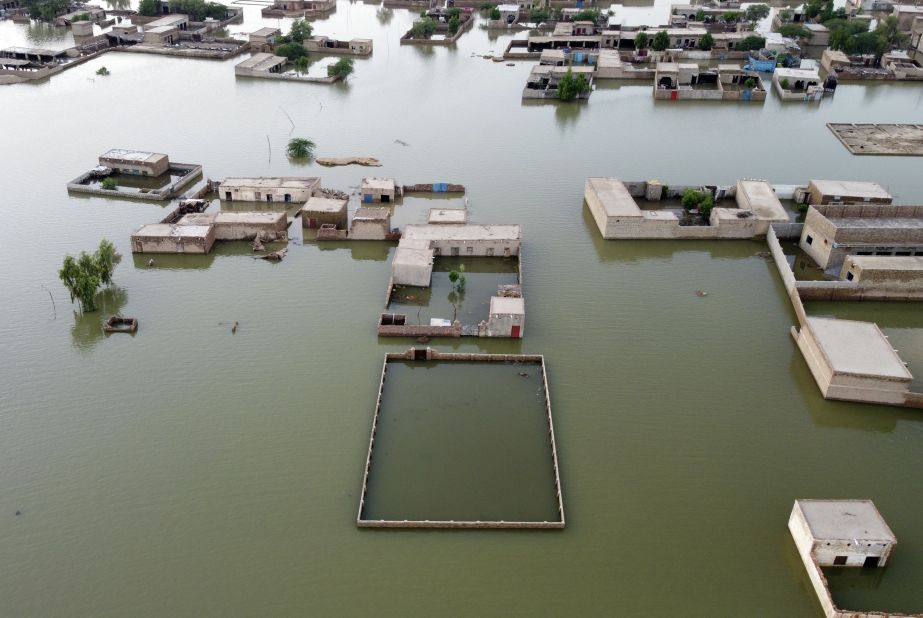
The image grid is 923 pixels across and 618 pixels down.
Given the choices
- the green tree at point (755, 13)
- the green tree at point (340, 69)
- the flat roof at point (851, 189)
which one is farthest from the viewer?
the green tree at point (755, 13)

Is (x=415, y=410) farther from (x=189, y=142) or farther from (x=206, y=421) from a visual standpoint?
(x=189, y=142)

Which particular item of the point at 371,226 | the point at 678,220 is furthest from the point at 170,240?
the point at 678,220

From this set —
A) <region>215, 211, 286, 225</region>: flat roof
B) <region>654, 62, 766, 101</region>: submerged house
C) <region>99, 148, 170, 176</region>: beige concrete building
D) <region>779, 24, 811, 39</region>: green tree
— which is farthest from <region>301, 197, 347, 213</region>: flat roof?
<region>779, 24, 811, 39</region>: green tree

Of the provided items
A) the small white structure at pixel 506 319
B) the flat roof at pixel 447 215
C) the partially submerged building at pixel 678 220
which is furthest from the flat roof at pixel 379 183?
the small white structure at pixel 506 319

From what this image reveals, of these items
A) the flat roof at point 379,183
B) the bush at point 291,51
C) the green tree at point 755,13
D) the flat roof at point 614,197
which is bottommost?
the flat roof at point 379,183

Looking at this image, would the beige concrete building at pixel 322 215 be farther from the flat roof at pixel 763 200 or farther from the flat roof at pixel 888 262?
the flat roof at pixel 888 262

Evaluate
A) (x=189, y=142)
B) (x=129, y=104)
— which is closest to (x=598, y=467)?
(x=189, y=142)
